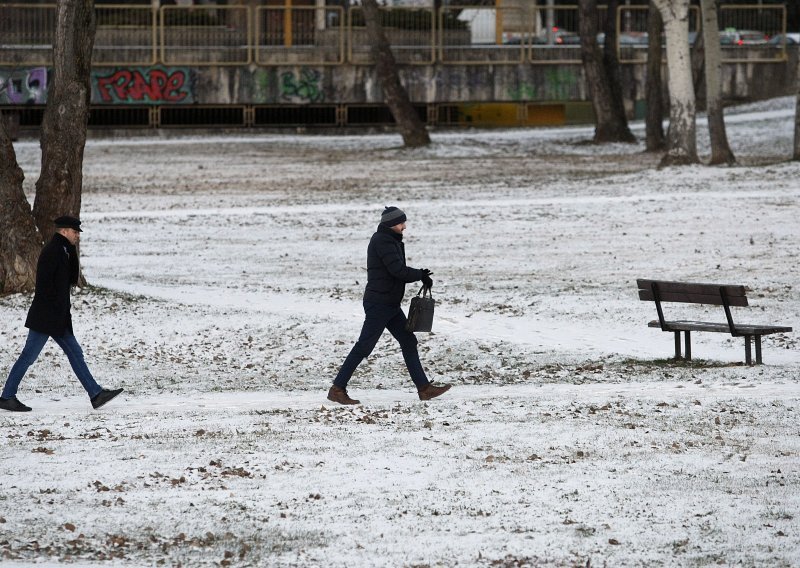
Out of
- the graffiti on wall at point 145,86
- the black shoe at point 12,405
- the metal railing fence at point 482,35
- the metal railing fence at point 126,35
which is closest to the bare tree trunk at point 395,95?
the metal railing fence at point 482,35

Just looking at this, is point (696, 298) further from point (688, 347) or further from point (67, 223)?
point (67, 223)

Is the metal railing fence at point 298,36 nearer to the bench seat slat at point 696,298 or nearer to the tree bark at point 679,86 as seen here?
the tree bark at point 679,86

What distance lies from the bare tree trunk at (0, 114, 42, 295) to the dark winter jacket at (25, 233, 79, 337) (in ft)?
17.4

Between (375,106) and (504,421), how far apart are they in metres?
35.0

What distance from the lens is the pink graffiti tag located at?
4194cm

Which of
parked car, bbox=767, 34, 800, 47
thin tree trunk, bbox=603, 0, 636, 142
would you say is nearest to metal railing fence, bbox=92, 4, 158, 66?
thin tree trunk, bbox=603, 0, 636, 142

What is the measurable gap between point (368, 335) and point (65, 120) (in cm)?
699

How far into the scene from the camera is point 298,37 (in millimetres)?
43438

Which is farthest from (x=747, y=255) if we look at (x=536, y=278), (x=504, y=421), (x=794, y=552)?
(x=794, y=552)

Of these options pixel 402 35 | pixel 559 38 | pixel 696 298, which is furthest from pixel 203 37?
pixel 696 298

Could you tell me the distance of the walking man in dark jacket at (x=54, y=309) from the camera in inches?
431

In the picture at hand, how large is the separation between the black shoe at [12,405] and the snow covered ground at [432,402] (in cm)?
25

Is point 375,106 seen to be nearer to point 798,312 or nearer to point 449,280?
point 449,280

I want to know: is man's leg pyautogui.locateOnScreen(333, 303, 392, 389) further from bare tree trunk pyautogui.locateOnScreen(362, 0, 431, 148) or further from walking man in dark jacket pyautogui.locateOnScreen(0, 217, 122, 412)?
bare tree trunk pyautogui.locateOnScreen(362, 0, 431, 148)
